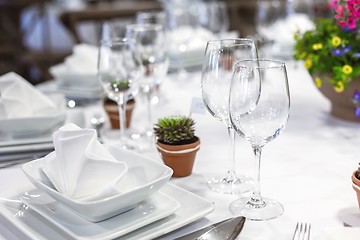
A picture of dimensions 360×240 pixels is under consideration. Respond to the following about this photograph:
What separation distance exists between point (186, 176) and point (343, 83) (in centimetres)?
47

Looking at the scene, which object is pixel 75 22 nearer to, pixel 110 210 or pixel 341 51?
pixel 341 51

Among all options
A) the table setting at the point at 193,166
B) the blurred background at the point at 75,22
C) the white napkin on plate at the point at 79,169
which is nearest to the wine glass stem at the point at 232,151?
the table setting at the point at 193,166

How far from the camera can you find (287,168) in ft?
3.28

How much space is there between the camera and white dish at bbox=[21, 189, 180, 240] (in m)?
0.66

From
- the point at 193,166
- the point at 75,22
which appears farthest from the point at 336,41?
the point at 75,22

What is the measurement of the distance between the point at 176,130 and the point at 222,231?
0.99ft

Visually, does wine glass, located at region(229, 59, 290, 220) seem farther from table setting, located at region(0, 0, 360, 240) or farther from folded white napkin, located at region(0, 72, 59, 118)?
folded white napkin, located at region(0, 72, 59, 118)

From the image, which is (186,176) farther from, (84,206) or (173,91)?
(173,91)

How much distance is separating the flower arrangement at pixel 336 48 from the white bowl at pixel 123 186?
23.5 inches

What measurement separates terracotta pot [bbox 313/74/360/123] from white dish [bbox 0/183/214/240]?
618mm

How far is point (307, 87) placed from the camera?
5.38 ft

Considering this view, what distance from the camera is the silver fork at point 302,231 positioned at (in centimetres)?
71

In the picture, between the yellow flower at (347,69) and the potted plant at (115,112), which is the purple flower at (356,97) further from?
the potted plant at (115,112)

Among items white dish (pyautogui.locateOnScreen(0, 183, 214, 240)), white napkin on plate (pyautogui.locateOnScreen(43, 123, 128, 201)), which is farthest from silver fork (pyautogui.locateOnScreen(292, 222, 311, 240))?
white napkin on plate (pyautogui.locateOnScreen(43, 123, 128, 201))
